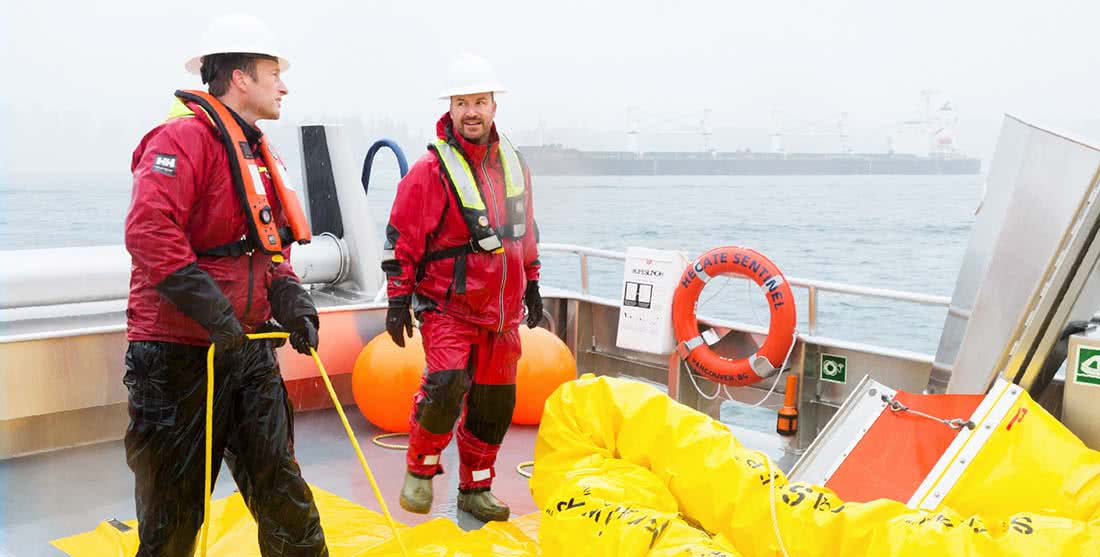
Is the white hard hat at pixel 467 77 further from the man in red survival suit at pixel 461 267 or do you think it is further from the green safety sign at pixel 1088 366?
the green safety sign at pixel 1088 366

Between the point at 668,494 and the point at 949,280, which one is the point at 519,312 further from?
the point at 949,280

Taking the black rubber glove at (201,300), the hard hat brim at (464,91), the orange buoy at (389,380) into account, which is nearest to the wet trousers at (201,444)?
the black rubber glove at (201,300)

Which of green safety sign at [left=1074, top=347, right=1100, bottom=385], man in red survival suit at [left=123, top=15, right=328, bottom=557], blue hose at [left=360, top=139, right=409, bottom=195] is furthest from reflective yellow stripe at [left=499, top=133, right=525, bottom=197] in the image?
green safety sign at [left=1074, top=347, right=1100, bottom=385]

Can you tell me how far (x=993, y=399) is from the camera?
274cm

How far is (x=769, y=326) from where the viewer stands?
3.89 meters

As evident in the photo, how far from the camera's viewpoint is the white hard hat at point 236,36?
227 centimetres

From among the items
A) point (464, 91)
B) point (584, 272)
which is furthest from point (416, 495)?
point (584, 272)

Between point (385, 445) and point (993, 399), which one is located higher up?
point (993, 399)

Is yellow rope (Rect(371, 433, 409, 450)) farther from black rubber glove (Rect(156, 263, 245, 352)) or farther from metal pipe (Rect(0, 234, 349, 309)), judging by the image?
black rubber glove (Rect(156, 263, 245, 352))

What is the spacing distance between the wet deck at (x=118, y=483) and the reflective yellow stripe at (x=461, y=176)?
97cm

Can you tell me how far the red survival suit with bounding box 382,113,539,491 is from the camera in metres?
3.06

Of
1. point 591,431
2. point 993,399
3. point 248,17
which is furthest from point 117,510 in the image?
point 993,399

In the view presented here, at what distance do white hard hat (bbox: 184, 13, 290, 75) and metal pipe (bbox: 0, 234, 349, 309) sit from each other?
2.17 m

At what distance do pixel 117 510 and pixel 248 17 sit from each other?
1.78 metres
